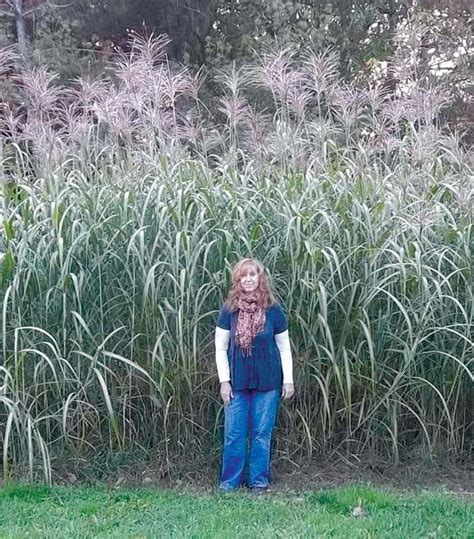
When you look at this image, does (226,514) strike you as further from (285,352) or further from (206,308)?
(206,308)

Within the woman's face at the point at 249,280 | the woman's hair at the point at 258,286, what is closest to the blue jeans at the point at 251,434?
the woman's hair at the point at 258,286

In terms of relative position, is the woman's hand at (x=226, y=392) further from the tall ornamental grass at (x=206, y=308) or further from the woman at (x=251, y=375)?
the tall ornamental grass at (x=206, y=308)

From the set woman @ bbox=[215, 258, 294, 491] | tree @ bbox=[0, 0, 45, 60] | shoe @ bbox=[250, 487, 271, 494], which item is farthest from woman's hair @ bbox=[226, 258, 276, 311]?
tree @ bbox=[0, 0, 45, 60]

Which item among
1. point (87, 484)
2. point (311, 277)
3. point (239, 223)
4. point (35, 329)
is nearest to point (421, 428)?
point (311, 277)

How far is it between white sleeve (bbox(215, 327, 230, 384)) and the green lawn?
688 mm

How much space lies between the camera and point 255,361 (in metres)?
5.04

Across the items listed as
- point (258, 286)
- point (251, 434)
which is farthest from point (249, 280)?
point (251, 434)

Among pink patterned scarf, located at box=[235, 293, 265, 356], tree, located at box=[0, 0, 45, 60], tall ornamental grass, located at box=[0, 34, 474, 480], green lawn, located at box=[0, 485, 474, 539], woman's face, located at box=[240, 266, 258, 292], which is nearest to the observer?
green lawn, located at box=[0, 485, 474, 539]

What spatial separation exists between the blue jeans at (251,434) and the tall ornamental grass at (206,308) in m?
0.28

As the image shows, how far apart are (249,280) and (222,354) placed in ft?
1.63

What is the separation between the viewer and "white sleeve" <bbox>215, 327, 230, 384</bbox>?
195 inches

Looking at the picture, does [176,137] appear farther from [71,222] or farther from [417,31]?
[417,31]

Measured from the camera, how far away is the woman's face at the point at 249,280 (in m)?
4.79

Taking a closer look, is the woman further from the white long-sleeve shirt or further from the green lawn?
the green lawn
